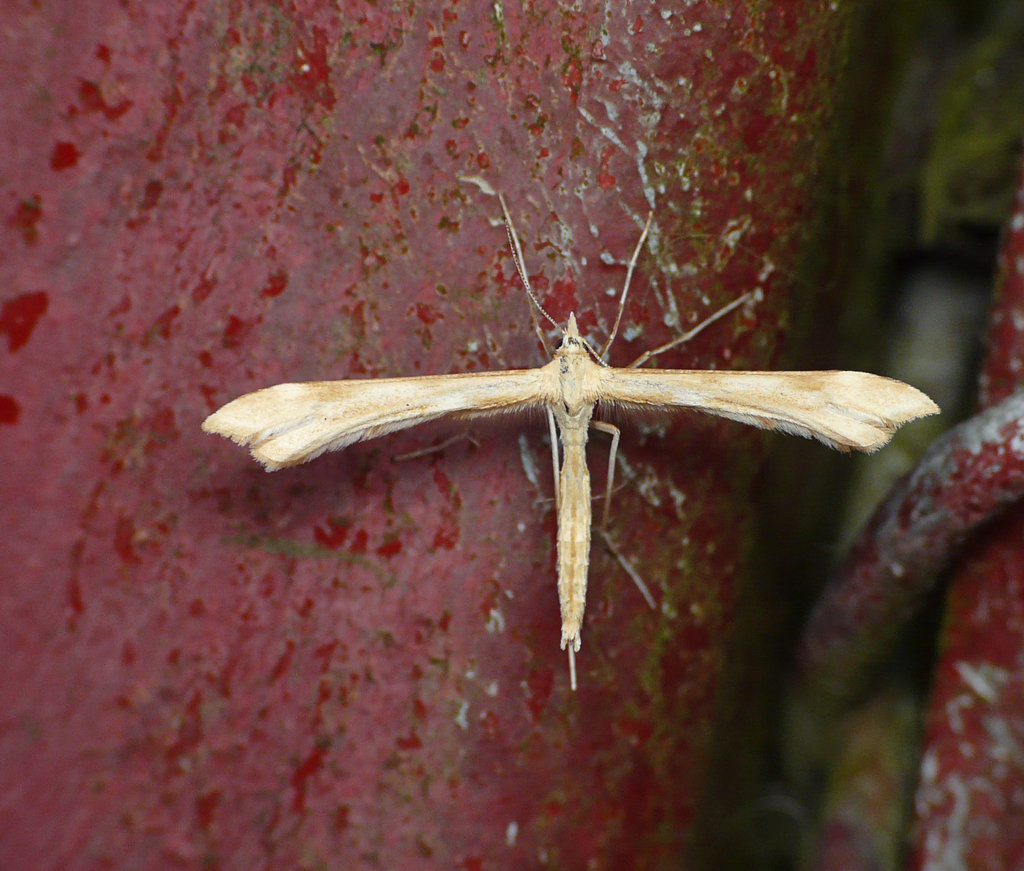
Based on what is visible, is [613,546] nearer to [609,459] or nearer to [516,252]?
[609,459]

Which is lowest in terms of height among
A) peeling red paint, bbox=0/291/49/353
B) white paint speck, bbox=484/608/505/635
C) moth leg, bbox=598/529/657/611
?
white paint speck, bbox=484/608/505/635

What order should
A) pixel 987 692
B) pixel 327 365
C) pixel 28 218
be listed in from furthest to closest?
pixel 987 692, pixel 327 365, pixel 28 218

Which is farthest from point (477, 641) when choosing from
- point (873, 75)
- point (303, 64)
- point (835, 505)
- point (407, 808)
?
point (873, 75)

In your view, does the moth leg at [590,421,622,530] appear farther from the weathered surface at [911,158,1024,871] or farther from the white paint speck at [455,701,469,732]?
the weathered surface at [911,158,1024,871]

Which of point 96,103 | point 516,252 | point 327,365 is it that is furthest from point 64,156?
point 516,252

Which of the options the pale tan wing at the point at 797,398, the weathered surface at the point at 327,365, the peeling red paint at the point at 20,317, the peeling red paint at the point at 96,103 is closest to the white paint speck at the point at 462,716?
the weathered surface at the point at 327,365

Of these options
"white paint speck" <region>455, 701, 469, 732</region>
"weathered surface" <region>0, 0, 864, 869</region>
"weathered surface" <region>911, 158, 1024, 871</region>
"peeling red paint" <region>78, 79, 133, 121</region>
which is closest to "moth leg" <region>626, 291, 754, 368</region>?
"weathered surface" <region>0, 0, 864, 869</region>
